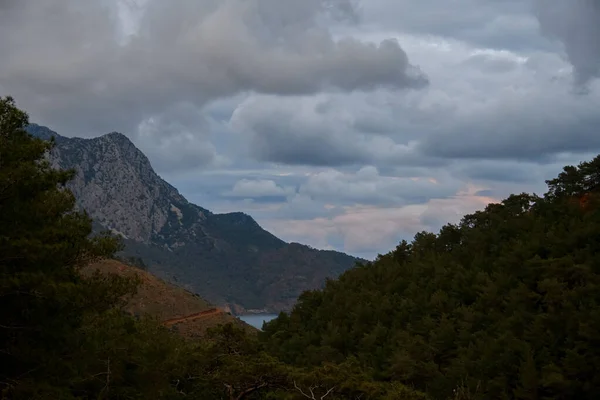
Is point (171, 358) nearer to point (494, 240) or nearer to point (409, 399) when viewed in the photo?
point (409, 399)

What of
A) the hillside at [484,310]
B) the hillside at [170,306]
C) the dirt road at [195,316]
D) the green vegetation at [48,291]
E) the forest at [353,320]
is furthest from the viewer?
the dirt road at [195,316]

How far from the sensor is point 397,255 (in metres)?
92.5

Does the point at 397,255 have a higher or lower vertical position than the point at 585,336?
higher

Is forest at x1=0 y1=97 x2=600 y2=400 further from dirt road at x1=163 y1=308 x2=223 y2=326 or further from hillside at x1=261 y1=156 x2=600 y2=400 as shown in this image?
dirt road at x1=163 y1=308 x2=223 y2=326

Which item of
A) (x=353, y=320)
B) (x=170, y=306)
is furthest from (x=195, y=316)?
(x=353, y=320)

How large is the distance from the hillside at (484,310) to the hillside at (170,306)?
33.0 meters

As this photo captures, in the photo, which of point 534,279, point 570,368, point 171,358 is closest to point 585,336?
point 570,368

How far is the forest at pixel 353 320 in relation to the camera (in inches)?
1008

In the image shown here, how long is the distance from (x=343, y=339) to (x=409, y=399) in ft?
119

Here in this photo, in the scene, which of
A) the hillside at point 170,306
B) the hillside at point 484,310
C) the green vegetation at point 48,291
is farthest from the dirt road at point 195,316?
the green vegetation at point 48,291

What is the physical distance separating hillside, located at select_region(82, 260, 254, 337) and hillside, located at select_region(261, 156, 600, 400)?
33015 millimetres

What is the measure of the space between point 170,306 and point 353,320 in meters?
60.2

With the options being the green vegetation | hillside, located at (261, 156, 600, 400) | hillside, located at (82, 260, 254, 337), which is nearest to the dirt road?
hillside, located at (82, 260, 254, 337)

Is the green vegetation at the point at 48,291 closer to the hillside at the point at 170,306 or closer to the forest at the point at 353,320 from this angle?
the forest at the point at 353,320
